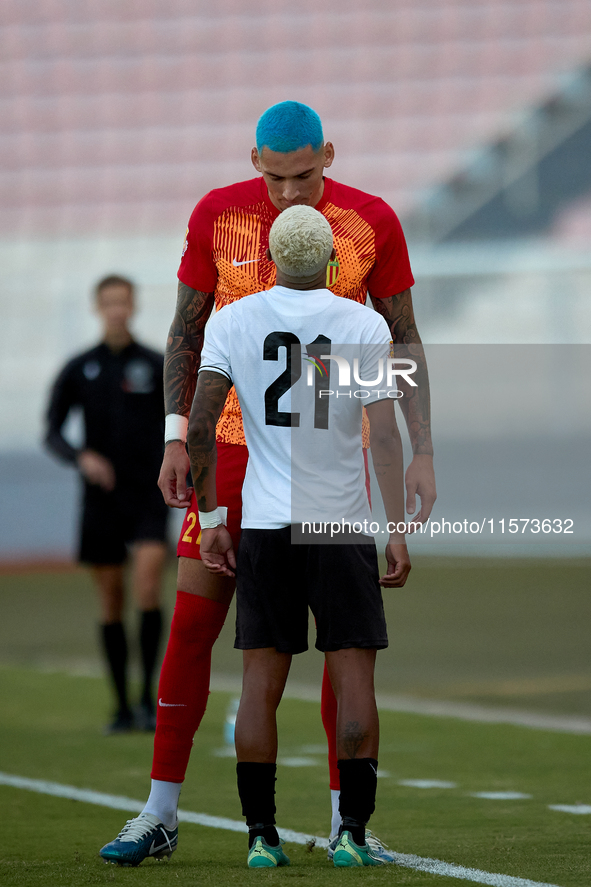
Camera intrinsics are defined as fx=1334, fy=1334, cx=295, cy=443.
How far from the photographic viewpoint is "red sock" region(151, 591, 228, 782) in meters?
3.43

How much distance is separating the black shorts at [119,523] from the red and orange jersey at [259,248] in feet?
10.1

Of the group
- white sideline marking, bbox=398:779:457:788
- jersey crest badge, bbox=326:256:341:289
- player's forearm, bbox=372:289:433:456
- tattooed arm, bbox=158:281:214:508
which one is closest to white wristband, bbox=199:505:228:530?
tattooed arm, bbox=158:281:214:508

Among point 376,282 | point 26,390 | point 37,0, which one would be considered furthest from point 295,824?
point 37,0

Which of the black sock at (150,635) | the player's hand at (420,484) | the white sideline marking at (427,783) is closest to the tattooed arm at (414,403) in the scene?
the player's hand at (420,484)

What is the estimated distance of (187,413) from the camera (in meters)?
3.55

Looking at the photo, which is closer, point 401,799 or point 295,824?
point 295,824

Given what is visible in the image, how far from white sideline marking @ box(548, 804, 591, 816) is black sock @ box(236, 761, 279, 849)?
1385 millimetres

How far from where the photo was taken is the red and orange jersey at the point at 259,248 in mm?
3479

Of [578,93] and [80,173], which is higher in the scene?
[578,93]

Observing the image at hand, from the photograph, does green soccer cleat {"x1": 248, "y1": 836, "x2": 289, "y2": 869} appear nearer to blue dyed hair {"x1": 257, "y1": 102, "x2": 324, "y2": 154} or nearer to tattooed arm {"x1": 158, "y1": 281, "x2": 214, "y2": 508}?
tattooed arm {"x1": 158, "y1": 281, "x2": 214, "y2": 508}

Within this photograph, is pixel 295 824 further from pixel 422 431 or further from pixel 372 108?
pixel 372 108

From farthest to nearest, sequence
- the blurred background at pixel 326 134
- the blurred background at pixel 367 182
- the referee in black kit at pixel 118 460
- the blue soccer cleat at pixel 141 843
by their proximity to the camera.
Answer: the blurred background at pixel 326 134 < the blurred background at pixel 367 182 < the referee in black kit at pixel 118 460 < the blue soccer cleat at pixel 141 843

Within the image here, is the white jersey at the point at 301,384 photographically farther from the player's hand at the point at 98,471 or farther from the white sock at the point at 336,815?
the player's hand at the point at 98,471

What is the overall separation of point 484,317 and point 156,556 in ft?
50.6
